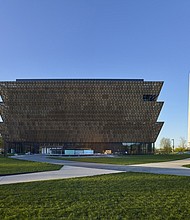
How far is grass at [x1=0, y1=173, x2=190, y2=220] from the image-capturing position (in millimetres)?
7832

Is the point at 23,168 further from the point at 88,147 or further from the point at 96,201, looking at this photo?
the point at 88,147

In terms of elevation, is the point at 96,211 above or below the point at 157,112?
below

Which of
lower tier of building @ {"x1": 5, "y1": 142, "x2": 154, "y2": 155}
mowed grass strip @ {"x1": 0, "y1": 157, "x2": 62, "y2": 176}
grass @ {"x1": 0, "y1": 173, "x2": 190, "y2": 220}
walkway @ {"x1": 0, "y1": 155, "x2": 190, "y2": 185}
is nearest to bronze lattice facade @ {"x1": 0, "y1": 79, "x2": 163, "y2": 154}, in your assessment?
lower tier of building @ {"x1": 5, "y1": 142, "x2": 154, "y2": 155}

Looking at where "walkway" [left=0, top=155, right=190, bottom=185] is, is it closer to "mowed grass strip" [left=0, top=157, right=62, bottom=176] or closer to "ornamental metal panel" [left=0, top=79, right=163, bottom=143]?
"mowed grass strip" [left=0, top=157, right=62, bottom=176]

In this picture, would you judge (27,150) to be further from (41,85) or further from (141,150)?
(141,150)

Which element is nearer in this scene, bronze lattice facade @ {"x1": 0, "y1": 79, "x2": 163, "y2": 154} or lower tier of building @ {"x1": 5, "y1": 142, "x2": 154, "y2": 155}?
bronze lattice facade @ {"x1": 0, "y1": 79, "x2": 163, "y2": 154}

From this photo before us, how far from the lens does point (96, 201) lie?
966 centimetres

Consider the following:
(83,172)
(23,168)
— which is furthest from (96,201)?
(23,168)

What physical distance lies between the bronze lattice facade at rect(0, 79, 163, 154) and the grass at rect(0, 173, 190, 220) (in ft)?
233

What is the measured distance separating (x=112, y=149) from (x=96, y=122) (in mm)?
9623

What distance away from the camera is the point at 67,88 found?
8369 centimetres

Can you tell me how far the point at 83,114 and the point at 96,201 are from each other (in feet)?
250

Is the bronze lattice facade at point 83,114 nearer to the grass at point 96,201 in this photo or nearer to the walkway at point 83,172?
the walkway at point 83,172

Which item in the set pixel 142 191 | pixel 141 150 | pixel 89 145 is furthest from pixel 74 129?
pixel 142 191
